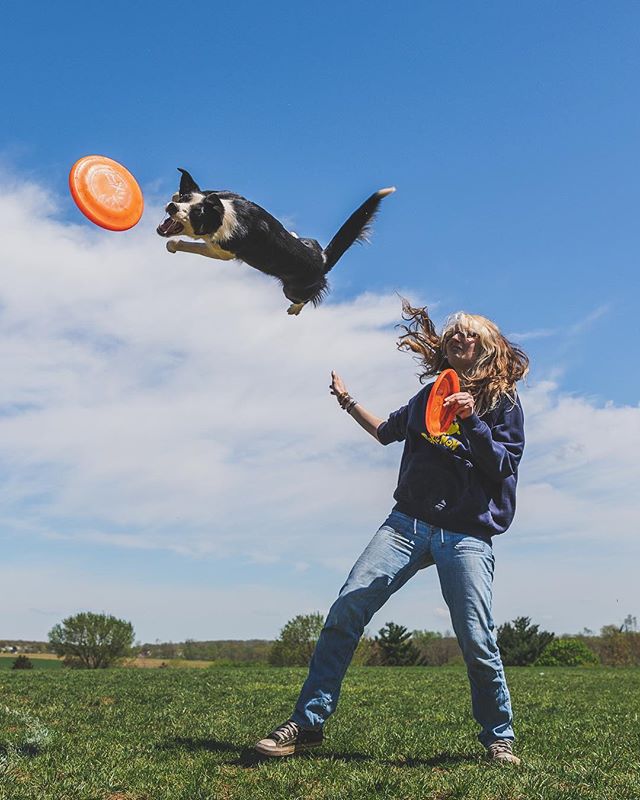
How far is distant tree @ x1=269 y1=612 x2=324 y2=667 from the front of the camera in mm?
43062

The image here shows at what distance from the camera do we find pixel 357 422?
5523 mm

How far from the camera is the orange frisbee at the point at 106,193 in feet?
16.6

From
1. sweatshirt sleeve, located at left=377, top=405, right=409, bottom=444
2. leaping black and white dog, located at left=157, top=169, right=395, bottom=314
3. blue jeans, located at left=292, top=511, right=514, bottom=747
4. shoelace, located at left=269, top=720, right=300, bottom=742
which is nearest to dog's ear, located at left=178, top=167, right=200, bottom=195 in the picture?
leaping black and white dog, located at left=157, top=169, right=395, bottom=314

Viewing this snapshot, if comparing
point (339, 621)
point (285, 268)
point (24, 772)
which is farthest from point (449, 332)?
point (24, 772)

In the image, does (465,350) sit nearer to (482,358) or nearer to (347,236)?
(482,358)

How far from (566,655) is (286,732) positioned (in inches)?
1232

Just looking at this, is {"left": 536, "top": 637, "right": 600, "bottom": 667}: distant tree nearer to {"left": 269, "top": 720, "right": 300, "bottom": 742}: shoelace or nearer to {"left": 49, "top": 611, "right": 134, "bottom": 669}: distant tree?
{"left": 49, "top": 611, "right": 134, "bottom": 669}: distant tree

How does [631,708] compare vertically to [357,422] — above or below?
below

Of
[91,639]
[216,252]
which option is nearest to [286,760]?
[216,252]

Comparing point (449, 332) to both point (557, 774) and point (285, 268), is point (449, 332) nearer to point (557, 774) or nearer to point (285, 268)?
point (285, 268)

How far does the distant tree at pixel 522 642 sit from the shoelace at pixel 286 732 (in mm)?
29175

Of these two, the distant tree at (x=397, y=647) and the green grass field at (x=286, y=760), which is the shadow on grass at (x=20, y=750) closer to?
the green grass field at (x=286, y=760)

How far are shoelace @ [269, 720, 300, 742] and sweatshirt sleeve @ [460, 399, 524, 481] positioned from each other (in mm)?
1873

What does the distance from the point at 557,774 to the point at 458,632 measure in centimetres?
98
